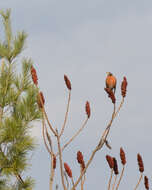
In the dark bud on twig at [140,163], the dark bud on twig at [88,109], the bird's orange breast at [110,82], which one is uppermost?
the bird's orange breast at [110,82]

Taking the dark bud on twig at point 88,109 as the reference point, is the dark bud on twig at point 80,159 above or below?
below

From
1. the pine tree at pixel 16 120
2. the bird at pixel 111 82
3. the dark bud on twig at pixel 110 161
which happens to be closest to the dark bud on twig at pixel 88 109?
the bird at pixel 111 82

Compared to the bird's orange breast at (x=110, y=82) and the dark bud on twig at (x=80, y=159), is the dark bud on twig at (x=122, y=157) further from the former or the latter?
the bird's orange breast at (x=110, y=82)

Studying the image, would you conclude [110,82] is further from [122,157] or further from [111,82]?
[122,157]

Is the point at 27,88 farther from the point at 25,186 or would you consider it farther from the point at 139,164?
the point at 139,164

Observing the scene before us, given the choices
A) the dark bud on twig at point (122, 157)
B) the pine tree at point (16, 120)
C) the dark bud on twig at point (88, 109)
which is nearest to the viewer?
the dark bud on twig at point (122, 157)

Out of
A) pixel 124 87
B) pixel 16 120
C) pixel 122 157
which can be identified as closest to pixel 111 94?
pixel 124 87

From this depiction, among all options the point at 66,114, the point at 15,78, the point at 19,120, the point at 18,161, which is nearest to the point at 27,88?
the point at 15,78

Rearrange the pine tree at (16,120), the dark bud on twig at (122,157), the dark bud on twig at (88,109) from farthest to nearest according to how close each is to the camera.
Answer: the pine tree at (16,120)
the dark bud on twig at (88,109)
the dark bud on twig at (122,157)

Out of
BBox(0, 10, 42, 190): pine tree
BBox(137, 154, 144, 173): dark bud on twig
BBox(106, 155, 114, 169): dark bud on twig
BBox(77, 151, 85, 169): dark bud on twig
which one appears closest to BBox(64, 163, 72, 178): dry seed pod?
BBox(77, 151, 85, 169): dark bud on twig

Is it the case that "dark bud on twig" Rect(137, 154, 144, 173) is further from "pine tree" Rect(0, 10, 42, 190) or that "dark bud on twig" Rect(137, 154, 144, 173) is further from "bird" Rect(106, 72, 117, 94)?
"pine tree" Rect(0, 10, 42, 190)

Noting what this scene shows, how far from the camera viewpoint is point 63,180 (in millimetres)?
1745

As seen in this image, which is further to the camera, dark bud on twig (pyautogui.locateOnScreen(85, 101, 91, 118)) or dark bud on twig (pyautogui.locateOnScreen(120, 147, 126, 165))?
dark bud on twig (pyautogui.locateOnScreen(85, 101, 91, 118))

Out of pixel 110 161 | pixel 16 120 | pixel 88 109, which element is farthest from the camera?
pixel 16 120
